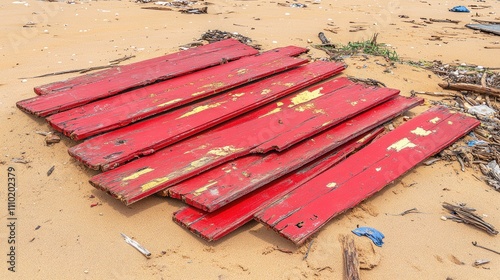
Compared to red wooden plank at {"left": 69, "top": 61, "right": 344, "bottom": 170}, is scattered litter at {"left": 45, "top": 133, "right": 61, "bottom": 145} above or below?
below

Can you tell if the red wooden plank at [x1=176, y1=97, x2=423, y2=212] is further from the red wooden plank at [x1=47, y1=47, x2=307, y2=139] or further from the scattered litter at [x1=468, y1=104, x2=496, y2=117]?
the scattered litter at [x1=468, y1=104, x2=496, y2=117]

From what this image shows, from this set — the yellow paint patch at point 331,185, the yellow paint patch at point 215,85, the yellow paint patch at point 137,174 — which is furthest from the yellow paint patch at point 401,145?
the yellow paint patch at point 137,174

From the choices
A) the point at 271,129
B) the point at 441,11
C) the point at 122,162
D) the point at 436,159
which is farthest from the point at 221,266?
the point at 441,11

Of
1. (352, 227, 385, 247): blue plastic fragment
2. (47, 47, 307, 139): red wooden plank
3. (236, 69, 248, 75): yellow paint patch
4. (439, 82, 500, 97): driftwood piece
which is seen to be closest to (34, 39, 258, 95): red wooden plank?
(47, 47, 307, 139): red wooden plank

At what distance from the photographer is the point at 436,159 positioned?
4.11 m

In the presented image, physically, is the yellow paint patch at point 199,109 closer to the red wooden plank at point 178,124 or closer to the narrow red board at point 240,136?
the red wooden plank at point 178,124

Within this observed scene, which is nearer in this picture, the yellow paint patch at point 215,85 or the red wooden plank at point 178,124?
the red wooden plank at point 178,124

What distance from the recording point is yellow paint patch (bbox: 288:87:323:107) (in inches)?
181

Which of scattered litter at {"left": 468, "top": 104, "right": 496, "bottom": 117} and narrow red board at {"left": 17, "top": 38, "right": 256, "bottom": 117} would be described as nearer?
narrow red board at {"left": 17, "top": 38, "right": 256, "bottom": 117}

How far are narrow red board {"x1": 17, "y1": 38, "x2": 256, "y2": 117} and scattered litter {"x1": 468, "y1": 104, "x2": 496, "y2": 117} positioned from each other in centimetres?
279

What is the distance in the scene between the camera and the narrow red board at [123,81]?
13.5 feet

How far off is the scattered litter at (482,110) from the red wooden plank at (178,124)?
188cm

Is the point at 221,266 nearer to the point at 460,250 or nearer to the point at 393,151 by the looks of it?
the point at 460,250

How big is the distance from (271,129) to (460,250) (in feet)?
5.99
